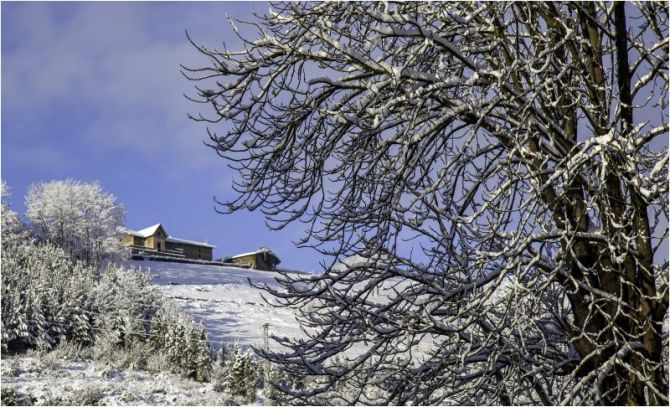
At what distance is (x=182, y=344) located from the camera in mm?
21109

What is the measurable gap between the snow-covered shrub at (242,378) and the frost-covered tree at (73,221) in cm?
2056

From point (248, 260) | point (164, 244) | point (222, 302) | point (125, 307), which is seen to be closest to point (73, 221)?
point (222, 302)

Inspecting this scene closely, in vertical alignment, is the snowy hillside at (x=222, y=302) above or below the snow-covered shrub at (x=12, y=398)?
above

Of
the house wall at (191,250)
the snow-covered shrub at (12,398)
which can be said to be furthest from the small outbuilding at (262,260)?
the snow-covered shrub at (12,398)

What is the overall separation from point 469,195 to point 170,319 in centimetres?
1958

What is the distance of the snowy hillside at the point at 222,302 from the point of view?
26359mm

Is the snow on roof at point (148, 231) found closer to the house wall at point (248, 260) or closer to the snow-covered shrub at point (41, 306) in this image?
the house wall at point (248, 260)

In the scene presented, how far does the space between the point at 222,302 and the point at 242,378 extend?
45.3 ft

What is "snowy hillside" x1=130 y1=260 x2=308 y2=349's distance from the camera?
26.4m

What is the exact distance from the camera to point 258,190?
6.27 meters

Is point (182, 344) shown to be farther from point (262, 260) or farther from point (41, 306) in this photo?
point (262, 260)

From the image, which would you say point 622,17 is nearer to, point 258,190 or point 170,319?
point 258,190

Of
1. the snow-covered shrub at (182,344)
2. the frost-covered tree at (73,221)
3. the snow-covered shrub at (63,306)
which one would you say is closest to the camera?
the snow-covered shrub at (182,344)

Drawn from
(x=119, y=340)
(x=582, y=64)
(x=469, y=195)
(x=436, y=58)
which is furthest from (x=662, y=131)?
(x=119, y=340)
